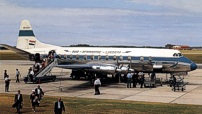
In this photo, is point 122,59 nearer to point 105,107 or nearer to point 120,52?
point 120,52

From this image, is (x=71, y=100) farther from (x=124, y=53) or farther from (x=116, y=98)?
(x=124, y=53)

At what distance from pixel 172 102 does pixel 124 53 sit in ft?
45.1

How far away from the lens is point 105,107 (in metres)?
19.7

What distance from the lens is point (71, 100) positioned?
888 inches

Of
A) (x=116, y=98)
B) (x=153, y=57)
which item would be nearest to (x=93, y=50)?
(x=153, y=57)

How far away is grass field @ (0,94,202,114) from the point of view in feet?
60.6

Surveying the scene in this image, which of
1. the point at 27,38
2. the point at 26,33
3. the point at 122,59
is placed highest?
the point at 26,33

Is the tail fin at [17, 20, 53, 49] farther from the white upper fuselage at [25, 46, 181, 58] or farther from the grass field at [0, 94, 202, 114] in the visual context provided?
the grass field at [0, 94, 202, 114]

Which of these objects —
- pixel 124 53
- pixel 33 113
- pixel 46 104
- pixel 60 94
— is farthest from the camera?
pixel 124 53

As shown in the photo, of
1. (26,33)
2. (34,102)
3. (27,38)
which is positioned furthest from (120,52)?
(26,33)

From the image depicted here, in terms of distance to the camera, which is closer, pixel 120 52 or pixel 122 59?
pixel 122 59

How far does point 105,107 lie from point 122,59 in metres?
14.9

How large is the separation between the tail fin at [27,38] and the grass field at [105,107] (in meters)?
23.1

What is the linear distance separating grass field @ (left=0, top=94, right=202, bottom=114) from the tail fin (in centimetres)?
2310
